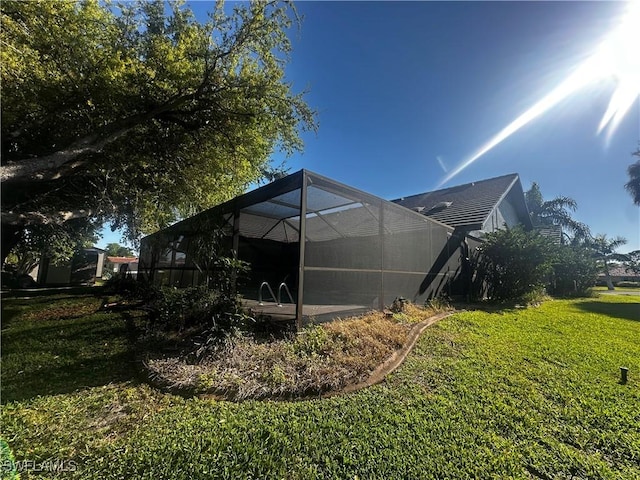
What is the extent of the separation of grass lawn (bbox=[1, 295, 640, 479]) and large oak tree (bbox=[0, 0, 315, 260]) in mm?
4467

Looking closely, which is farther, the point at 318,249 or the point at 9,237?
the point at 9,237

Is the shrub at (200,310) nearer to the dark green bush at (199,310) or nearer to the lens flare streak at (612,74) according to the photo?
the dark green bush at (199,310)

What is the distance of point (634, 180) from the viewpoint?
2161cm

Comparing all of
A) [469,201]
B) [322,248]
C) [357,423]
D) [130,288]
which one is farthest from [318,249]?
[130,288]

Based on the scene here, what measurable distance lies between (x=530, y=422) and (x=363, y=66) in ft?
26.9

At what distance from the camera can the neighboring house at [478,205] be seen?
10.8 meters

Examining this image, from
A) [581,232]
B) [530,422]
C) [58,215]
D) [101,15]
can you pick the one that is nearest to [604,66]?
[530,422]

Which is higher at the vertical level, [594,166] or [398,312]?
[594,166]

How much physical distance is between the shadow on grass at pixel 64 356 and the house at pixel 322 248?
2219 millimetres

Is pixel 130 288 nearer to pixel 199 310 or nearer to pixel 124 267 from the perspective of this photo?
pixel 124 267

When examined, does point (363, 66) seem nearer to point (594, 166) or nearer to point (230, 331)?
point (230, 331)

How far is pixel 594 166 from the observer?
11711 millimetres

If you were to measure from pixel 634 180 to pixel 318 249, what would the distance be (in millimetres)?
30657

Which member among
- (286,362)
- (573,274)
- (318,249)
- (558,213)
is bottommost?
(286,362)
